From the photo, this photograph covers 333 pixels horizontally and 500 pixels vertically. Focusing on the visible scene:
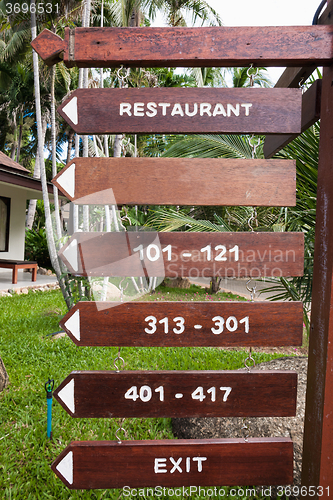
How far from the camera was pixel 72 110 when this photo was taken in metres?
1.35

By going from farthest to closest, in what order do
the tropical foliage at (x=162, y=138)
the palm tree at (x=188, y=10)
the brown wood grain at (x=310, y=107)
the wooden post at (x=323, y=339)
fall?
the palm tree at (x=188, y=10), the tropical foliage at (x=162, y=138), the brown wood grain at (x=310, y=107), the wooden post at (x=323, y=339)

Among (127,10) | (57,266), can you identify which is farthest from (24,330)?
(127,10)

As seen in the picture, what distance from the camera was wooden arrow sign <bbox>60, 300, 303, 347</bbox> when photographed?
1.33 m

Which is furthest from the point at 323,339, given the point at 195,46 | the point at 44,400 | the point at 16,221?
the point at 16,221

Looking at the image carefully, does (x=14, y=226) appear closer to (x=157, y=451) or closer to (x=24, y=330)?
(x=24, y=330)

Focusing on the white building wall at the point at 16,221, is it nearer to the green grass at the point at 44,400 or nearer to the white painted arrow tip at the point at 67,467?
the green grass at the point at 44,400

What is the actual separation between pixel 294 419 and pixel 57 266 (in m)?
4.05

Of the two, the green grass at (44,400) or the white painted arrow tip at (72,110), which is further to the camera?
the green grass at (44,400)

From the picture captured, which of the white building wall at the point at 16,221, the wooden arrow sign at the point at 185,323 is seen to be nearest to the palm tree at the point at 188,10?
the white building wall at the point at 16,221

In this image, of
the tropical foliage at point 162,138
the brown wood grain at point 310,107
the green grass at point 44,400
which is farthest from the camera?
the tropical foliage at point 162,138

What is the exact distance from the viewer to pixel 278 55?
1298mm

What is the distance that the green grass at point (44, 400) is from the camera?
1.90 m

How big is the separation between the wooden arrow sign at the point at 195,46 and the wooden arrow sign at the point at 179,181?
1.37 feet

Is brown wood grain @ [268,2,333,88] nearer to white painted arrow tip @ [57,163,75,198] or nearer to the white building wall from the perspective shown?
white painted arrow tip @ [57,163,75,198]
